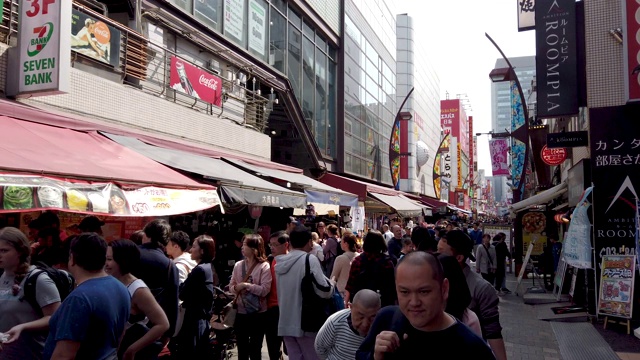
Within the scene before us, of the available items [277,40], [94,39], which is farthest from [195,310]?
[277,40]

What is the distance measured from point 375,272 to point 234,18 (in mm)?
12297

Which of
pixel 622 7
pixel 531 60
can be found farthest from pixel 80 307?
pixel 531 60

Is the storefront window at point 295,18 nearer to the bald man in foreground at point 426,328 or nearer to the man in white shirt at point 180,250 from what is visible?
the man in white shirt at point 180,250

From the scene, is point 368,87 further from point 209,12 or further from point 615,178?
point 615,178

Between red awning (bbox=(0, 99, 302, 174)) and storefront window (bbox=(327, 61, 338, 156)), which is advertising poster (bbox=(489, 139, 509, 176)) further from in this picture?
red awning (bbox=(0, 99, 302, 174))

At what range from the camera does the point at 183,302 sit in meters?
5.36

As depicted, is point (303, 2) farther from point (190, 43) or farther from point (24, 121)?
point (24, 121)

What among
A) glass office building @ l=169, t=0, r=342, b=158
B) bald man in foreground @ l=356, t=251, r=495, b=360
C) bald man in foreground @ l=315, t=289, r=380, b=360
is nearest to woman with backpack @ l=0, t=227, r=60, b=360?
bald man in foreground @ l=315, t=289, r=380, b=360

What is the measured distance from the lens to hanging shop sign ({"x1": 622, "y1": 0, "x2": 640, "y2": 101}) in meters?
9.58

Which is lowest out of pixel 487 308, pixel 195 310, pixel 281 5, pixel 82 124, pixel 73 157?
pixel 195 310

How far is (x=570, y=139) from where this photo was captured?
11.6 meters

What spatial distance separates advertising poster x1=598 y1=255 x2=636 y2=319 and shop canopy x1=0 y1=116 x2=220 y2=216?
722cm

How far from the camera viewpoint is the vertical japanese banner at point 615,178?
1018cm

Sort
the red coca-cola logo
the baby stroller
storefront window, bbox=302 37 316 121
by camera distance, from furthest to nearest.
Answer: storefront window, bbox=302 37 316 121, the red coca-cola logo, the baby stroller
